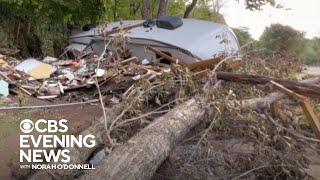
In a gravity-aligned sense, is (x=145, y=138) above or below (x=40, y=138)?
above

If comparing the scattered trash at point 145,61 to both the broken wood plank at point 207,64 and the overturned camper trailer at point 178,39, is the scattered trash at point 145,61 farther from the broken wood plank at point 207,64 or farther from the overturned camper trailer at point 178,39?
the broken wood plank at point 207,64

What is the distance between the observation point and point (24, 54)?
37.8 feet

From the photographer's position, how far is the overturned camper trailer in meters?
8.98

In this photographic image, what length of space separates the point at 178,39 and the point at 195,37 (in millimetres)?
341

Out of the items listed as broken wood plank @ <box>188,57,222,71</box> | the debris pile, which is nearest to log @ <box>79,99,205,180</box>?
the debris pile

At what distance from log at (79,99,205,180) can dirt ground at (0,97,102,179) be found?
4.08 feet

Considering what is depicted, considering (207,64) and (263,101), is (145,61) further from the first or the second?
(263,101)

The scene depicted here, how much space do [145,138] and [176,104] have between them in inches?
51.4

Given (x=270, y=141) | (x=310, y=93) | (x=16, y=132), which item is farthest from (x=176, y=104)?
(x=16, y=132)

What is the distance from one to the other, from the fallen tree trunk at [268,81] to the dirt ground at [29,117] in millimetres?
1879

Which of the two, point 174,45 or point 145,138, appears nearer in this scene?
point 145,138

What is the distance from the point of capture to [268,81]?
5352mm

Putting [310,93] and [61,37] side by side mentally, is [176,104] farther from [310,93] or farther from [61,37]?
[61,37]

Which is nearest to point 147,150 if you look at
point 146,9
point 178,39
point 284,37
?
point 178,39
